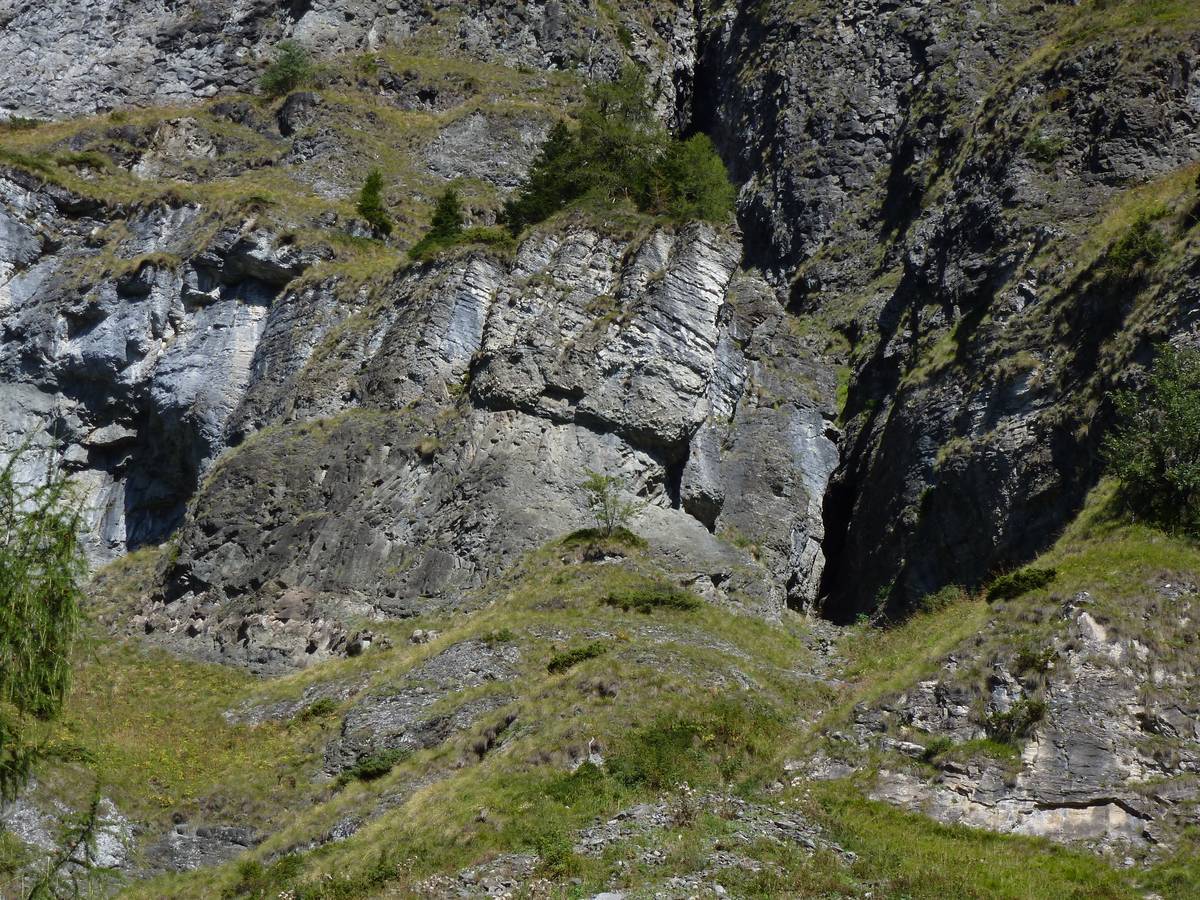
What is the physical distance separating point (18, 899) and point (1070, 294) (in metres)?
34.1

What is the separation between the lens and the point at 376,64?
2948 inches

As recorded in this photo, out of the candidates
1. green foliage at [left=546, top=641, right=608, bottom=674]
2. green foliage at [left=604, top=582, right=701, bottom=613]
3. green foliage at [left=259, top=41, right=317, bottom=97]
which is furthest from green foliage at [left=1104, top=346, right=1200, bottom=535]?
green foliage at [left=259, top=41, right=317, bottom=97]

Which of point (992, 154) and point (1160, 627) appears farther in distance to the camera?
point (992, 154)

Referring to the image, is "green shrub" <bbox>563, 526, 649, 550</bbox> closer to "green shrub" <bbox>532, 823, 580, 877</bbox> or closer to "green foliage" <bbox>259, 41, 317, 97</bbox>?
"green shrub" <bbox>532, 823, 580, 877</bbox>

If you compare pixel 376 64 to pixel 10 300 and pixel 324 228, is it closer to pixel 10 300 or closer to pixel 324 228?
pixel 324 228

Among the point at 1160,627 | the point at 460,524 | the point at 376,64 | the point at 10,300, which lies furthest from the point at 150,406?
the point at 1160,627

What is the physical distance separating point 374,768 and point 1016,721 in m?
14.6

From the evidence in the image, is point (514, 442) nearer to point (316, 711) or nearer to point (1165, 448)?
point (316, 711)

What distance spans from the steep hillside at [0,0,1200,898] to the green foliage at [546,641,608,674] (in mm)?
152

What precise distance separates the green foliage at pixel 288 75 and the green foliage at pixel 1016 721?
217ft

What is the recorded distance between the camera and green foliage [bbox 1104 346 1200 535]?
2419 centimetres

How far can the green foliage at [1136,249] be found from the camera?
32.5m

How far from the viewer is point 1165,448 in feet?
82.6

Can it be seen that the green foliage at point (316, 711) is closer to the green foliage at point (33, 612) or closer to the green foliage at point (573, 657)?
the green foliage at point (573, 657)
